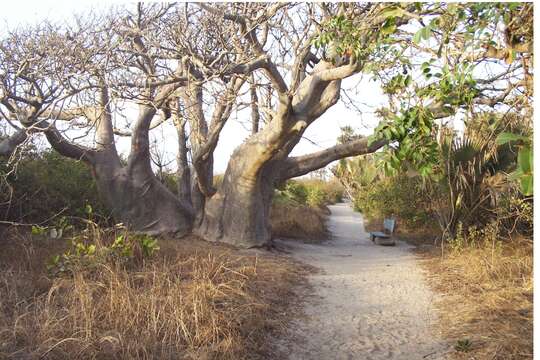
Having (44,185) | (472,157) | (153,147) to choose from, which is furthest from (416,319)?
(44,185)

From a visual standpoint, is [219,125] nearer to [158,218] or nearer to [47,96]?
[158,218]

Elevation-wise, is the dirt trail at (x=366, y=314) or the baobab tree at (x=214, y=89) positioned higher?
the baobab tree at (x=214, y=89)

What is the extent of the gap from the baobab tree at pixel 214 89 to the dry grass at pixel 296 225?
247 cm

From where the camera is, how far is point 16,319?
14.2 ft

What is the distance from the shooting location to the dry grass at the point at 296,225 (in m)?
12.8

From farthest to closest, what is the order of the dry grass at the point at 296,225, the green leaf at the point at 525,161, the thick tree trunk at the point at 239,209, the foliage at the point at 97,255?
the dry grass at the point at 296,225 < the thick tree trunk at the point at 239,209 < the foliage at the point at 97,255 < the green leaf at the point at 525,161

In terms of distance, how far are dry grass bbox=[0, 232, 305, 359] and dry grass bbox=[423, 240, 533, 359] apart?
180 cm

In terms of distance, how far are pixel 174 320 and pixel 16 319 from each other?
1309 millimetres

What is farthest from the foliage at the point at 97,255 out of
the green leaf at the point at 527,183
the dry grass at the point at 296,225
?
the dry grass at the point at 296,225

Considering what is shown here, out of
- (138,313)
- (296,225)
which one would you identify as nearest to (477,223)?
(296,225)

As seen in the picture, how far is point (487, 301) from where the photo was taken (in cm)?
563

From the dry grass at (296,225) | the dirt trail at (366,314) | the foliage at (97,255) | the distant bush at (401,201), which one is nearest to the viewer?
the dirt trail at (366,314)

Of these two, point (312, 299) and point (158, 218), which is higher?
point (158, 218)

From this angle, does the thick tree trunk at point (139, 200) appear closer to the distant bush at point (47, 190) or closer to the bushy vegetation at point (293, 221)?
the distant bush at point (47, 190)
